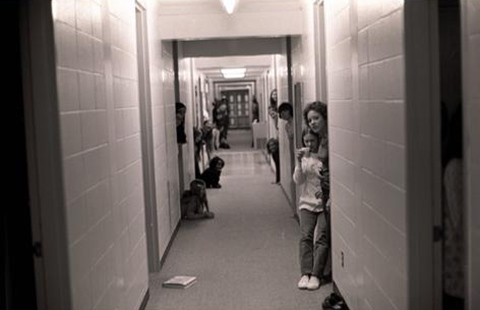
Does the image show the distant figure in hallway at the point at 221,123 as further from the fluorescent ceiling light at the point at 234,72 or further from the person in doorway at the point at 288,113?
the person in doorway at the point at 288,113

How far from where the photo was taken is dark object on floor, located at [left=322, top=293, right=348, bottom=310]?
14.0 feet

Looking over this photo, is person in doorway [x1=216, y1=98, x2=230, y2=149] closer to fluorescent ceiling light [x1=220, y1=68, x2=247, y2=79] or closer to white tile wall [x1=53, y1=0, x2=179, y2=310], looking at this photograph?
fluorescent ceiling light [x1=220, y1=68, x2=247, y2=79]

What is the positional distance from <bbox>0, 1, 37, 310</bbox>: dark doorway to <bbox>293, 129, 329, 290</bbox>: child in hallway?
8.14ft

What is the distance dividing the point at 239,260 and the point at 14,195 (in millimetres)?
3305

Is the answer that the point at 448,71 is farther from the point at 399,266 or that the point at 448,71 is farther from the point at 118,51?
the point at 118,51

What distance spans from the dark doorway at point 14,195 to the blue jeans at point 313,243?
2.48m

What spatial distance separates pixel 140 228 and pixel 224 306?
0.81 m

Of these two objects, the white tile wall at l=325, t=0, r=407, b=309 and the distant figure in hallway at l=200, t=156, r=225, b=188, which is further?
the distant figure in hallway at l=200, t=156, r=225, b=188

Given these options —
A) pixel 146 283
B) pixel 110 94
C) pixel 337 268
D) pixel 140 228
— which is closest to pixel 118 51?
pixel 110 94

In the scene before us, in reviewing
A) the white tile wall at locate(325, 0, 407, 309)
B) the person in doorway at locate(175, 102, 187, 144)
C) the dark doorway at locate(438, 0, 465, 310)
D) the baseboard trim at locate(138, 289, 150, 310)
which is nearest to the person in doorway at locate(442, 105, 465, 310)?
the dark doorway at locate(438, 0, 465, 310)

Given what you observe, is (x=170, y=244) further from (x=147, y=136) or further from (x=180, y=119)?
(x=180, y=119)

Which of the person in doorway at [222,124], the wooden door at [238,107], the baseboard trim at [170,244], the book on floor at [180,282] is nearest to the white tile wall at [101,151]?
the book on floor at [180,282]

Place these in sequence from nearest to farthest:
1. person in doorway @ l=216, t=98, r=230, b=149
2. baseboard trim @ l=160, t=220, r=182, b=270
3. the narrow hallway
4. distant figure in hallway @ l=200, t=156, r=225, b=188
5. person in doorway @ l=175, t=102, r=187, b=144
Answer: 1. the narrow hallway
2. baseboard trim @ l=160, t=220, r=182, b=270
3. person in doorway @ l=175, t=102, r=187, b=144
4. distant figure in hallway @ l=200, t=156, r=225, b=188
5. person in doorway @ l=216, t=98, r=230, b=149

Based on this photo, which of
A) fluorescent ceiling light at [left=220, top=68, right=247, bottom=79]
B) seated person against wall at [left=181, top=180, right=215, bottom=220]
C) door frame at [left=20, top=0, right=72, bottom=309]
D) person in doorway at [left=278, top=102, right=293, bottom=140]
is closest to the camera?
door frame at [left=20, top=0, right=72, bottom=309]
